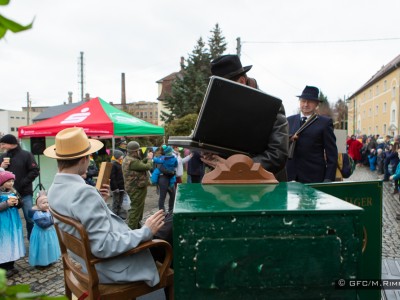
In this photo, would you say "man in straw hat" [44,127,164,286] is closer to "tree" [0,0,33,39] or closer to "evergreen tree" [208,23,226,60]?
"tree" [0,0,33,39]

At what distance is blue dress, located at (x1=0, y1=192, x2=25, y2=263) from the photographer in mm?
4750

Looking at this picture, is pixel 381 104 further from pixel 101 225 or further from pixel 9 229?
pixel 101 225

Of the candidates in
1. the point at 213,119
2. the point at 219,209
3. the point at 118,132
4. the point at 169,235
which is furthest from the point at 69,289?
the point at 118,132

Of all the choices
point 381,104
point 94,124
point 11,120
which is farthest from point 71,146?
point 11,120

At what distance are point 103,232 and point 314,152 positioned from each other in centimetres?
239

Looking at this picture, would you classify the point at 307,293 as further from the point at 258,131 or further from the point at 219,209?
the point at 258,131

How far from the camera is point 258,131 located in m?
2.40

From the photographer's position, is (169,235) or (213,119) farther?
(169,235)

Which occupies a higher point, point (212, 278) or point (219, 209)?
point (219, 209)

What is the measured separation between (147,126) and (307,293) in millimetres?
9104

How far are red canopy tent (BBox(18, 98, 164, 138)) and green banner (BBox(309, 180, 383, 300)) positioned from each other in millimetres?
6737

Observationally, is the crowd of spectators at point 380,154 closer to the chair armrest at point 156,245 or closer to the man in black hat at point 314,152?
the man in black hat at point 314,152

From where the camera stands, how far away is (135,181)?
785 centimetres

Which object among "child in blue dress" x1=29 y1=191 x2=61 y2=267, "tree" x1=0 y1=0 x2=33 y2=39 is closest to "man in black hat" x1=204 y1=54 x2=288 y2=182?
"tree" x1=0 y1=0 x2=33 y2=39
